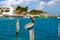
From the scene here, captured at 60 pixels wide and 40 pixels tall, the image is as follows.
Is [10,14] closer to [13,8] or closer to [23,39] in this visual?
[13,8]

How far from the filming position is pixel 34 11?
630 feet

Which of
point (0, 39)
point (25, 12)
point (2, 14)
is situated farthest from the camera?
point (25, 12)

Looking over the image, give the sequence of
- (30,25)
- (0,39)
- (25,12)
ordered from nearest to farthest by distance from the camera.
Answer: (30,25) < (0,39) < (25,12)

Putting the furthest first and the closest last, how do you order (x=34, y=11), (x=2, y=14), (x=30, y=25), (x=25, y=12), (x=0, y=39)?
1. (x=34, y=11)
2. (x=25, y=12)
3. (x=2, y=14)
4. (x=0, y=39)
5. (x=30, y=25)

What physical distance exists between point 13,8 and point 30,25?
154 metres

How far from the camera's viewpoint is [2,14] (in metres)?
162

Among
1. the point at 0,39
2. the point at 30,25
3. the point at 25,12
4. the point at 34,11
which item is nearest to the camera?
the point at 30,25

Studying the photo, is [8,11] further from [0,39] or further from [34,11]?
[0,39]

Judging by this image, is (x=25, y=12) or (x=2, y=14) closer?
(x=2, y=14)

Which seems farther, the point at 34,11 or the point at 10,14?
the point at 34,11

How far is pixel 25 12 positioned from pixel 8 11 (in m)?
14.4

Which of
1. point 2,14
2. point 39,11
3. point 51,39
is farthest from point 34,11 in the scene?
point 51,39

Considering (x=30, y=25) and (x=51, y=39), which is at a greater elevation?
(x=30, y=25)

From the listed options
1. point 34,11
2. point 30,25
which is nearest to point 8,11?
point 34,11
